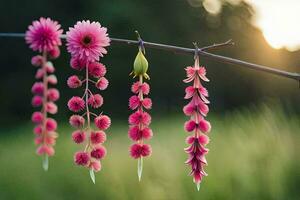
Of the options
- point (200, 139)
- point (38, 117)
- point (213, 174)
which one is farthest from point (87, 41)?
point (213, 174)

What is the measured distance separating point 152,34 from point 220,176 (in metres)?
8.66

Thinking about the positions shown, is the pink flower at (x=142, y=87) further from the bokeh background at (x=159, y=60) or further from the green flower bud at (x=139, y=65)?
the bokeh background at (x=159, y=60)

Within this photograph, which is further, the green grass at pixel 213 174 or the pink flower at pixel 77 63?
the green grass at pixel 213 174

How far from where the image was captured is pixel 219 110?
1299cm

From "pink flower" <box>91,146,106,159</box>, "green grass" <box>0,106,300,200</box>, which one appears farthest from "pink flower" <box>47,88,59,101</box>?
"green grass" <box>0,106,300,200</box>

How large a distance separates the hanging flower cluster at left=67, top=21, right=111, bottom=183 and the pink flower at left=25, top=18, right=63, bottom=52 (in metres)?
0.03

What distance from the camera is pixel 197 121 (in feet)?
3.24

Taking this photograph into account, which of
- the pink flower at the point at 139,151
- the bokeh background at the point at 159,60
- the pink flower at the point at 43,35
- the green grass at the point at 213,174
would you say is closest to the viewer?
the pink flower at the point at 43,35

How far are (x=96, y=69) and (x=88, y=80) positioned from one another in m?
0.02

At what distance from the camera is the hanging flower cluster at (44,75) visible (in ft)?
2.92

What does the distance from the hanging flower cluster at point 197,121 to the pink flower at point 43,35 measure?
0.22 metres

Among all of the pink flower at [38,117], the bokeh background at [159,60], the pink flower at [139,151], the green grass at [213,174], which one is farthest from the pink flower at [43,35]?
the bokeh background at [159,60]

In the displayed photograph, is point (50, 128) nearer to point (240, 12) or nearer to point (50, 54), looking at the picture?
point (50, 54)

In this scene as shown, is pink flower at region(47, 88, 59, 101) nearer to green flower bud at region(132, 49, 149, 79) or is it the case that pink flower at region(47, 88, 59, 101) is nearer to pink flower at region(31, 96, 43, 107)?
pink flower at region(31, 96, 43, 107)
